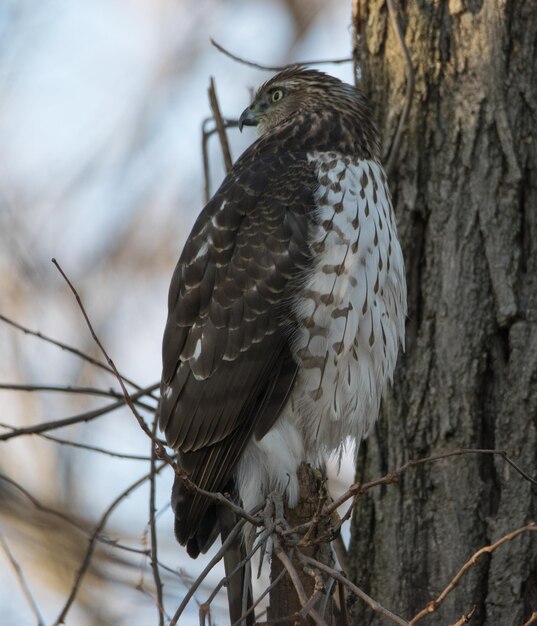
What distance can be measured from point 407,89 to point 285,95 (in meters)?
0.70

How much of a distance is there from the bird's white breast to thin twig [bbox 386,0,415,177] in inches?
16.4

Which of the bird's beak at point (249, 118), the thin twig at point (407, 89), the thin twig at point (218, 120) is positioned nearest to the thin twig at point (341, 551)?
the thin twig at point (407, 89)

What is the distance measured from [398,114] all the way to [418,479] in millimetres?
1578

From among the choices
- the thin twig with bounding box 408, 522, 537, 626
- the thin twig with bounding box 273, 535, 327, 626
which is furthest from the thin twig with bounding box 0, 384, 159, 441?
the thin twig with bounding box 408, 522, 537, 626

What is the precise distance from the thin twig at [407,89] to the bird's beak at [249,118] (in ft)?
2.47

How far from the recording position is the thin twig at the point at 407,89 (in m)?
4.51

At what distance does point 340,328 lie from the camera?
12.6 ft

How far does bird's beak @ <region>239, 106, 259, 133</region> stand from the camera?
198 inches

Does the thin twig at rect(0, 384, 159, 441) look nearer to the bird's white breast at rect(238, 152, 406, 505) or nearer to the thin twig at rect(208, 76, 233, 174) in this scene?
the bird's white breast at rect(238, 152, 406, 505)

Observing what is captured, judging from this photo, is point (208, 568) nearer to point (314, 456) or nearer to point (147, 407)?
point (314, 456)

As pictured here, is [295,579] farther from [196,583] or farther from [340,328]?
[340,328]

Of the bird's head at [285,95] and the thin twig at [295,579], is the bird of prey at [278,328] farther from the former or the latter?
the thin twig at [295,579]

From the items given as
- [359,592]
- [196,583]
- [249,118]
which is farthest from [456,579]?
[249,118]

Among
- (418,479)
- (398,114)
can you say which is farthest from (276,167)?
(418,479)
